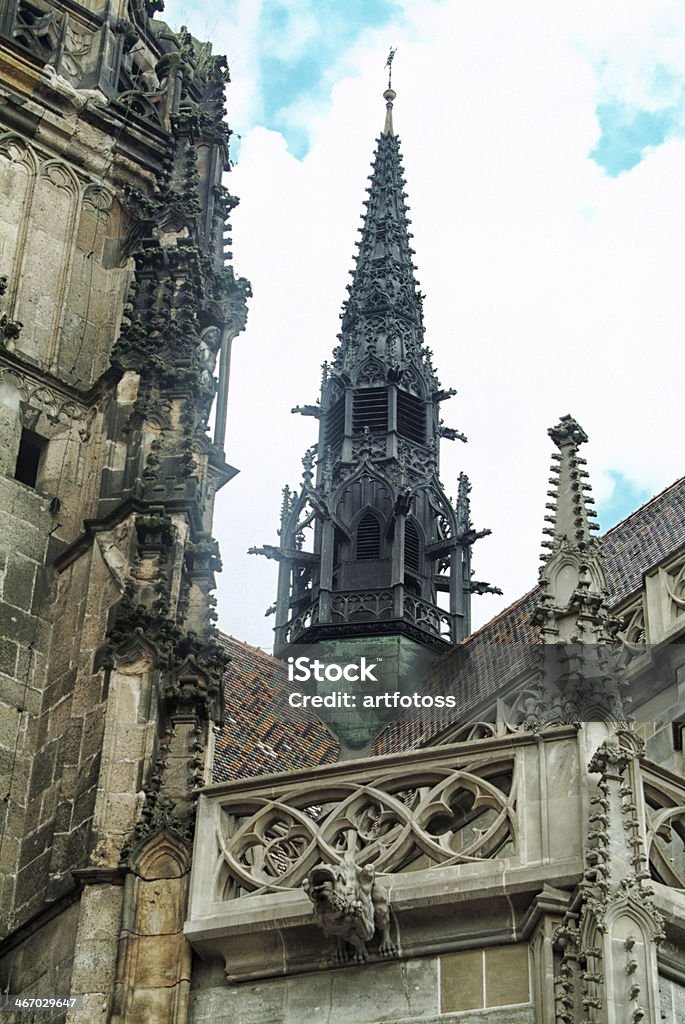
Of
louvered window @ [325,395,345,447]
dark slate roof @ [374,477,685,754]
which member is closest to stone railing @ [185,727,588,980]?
dark slate roof @ [374,477,685,754]

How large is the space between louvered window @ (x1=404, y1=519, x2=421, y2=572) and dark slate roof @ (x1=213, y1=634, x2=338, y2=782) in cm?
481

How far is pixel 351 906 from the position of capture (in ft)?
37.2

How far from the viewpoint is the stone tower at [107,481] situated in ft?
40.3

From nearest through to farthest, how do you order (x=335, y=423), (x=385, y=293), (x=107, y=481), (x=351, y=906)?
1. (x=351, y=906)
2. (x=107, y=481)
3. (x=335, y=423)
4. (x=385, y=293)

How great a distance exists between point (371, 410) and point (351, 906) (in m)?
19.6

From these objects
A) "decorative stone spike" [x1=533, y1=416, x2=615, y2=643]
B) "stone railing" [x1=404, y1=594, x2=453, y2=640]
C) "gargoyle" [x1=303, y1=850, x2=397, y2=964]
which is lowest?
"gargoyle" [x1=303, y1=850, x2=397, y2=964]

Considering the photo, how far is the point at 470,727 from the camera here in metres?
18.0

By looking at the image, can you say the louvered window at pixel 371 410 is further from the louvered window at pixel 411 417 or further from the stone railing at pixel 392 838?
the stone railing at pixel 392 838

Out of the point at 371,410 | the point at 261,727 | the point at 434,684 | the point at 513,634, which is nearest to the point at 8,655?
the point at 261,727

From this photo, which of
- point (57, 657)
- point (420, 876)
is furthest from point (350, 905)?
point (57, 657)

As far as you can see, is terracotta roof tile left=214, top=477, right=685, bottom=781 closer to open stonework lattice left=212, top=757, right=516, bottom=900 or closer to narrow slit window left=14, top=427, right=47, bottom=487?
narrow slit window left=14, top=427, right=47, bottom=487

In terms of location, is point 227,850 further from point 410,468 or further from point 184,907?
point 410,468

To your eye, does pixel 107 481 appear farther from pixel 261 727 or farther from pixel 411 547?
pixel 411 547

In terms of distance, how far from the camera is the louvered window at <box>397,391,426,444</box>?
3039 centimetres
